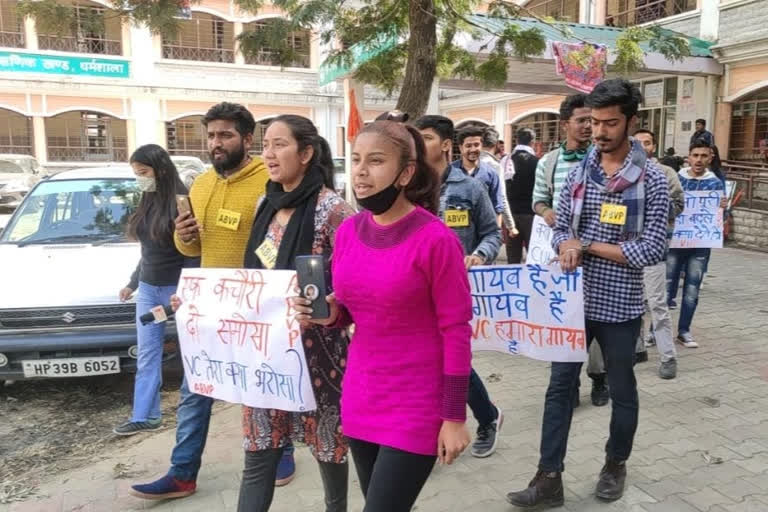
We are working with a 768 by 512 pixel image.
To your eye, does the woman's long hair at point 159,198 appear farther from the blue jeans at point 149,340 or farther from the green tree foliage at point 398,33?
the green tree foliage at point 398,33

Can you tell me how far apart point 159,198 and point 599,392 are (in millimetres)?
3268

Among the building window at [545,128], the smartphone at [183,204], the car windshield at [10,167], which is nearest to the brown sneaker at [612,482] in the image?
the smartphone at [183,204]

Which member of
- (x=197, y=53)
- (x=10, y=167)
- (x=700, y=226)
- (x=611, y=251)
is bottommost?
(x=700, y=226)

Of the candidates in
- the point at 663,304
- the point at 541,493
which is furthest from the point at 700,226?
the point at 541,493

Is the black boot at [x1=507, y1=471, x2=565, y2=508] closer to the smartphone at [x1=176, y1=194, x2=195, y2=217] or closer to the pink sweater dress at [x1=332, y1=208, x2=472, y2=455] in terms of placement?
the pink sweater dress at [x1=332, y1=208, x2=472, y2=455]

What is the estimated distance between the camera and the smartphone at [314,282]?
2.27 metres

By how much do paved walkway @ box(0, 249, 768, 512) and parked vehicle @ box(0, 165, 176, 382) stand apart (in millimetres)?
879

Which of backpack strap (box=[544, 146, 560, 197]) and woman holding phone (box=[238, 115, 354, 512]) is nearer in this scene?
woman holding phone (box=[238, 115, 354, 512])

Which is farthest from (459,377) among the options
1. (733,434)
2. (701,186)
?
(701,186)

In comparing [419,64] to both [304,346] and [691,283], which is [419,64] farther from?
[304,346]

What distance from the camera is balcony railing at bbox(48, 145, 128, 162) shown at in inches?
1118

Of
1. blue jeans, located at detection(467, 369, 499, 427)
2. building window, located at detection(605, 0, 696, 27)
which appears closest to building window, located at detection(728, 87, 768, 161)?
building window, located at detection(605, 0, 696, 27)

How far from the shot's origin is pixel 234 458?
13.2 ft

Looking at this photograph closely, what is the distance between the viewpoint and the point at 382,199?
7.11 feet
